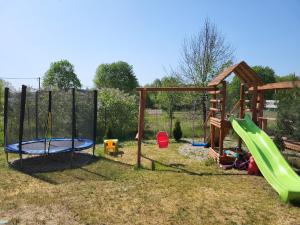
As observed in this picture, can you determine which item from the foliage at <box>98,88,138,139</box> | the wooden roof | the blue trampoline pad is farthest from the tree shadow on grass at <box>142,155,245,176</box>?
the foliage at <box>98,88,138,139</box>

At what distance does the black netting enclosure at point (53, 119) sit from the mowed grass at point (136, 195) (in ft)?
2.95

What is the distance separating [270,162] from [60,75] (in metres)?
52.6

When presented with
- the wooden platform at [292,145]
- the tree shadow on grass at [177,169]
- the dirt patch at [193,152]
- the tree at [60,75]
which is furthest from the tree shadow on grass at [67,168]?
the tree at [60,75]

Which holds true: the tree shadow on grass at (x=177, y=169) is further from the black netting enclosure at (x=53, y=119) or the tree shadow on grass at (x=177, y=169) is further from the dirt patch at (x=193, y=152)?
the black netting enclosure at (x=53, y=119)

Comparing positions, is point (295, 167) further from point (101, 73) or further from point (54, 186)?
point (101, 73)

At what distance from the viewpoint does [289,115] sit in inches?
320

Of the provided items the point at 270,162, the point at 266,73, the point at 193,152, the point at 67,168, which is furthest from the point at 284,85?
the point at 266,73

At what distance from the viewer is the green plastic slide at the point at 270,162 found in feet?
19.5

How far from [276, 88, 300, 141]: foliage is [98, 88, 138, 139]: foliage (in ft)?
30.1

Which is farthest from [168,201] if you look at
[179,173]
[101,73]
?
[101,73]

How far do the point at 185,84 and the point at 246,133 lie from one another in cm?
1186

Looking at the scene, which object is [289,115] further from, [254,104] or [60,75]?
[60,75]

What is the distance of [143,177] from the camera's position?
7812mm

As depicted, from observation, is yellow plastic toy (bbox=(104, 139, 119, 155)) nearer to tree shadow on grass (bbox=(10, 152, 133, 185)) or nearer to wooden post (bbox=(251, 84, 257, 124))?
tree shadow on grass (bbox=(10, 152, 133, 185))
